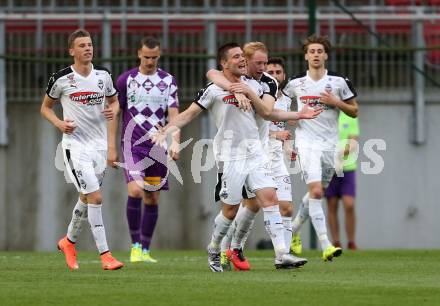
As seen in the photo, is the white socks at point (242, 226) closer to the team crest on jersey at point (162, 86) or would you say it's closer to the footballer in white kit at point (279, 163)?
the footballer in white kit at point (279, 163)

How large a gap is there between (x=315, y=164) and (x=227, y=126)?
268 cm

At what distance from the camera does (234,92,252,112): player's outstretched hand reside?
36.6ft

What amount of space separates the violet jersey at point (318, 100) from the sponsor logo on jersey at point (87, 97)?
2680mm

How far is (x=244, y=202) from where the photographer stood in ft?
40.4

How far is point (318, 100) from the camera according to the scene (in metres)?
14.0

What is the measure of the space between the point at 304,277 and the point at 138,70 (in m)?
4.27

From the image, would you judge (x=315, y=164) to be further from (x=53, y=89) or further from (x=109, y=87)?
(x=53, y=89)

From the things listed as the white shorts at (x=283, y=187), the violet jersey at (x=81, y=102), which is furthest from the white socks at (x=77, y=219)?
the white shorts at (x=283, y=187)

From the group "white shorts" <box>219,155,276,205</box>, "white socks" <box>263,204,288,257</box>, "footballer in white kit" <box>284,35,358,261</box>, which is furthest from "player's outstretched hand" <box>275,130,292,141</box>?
"white socks" <box>263,204,288,257</box>

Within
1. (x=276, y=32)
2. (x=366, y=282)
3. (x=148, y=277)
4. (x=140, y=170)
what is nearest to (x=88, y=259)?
(x=140, y=170)

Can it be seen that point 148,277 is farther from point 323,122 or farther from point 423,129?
point 423,129

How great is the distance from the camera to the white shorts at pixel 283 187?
1369 cm

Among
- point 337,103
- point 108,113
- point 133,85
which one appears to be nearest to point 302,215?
point 337,103

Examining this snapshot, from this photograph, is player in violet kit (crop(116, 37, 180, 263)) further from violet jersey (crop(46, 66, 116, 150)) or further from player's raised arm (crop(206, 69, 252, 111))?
player's raised arm (crop(206, 69, 252, 111))
